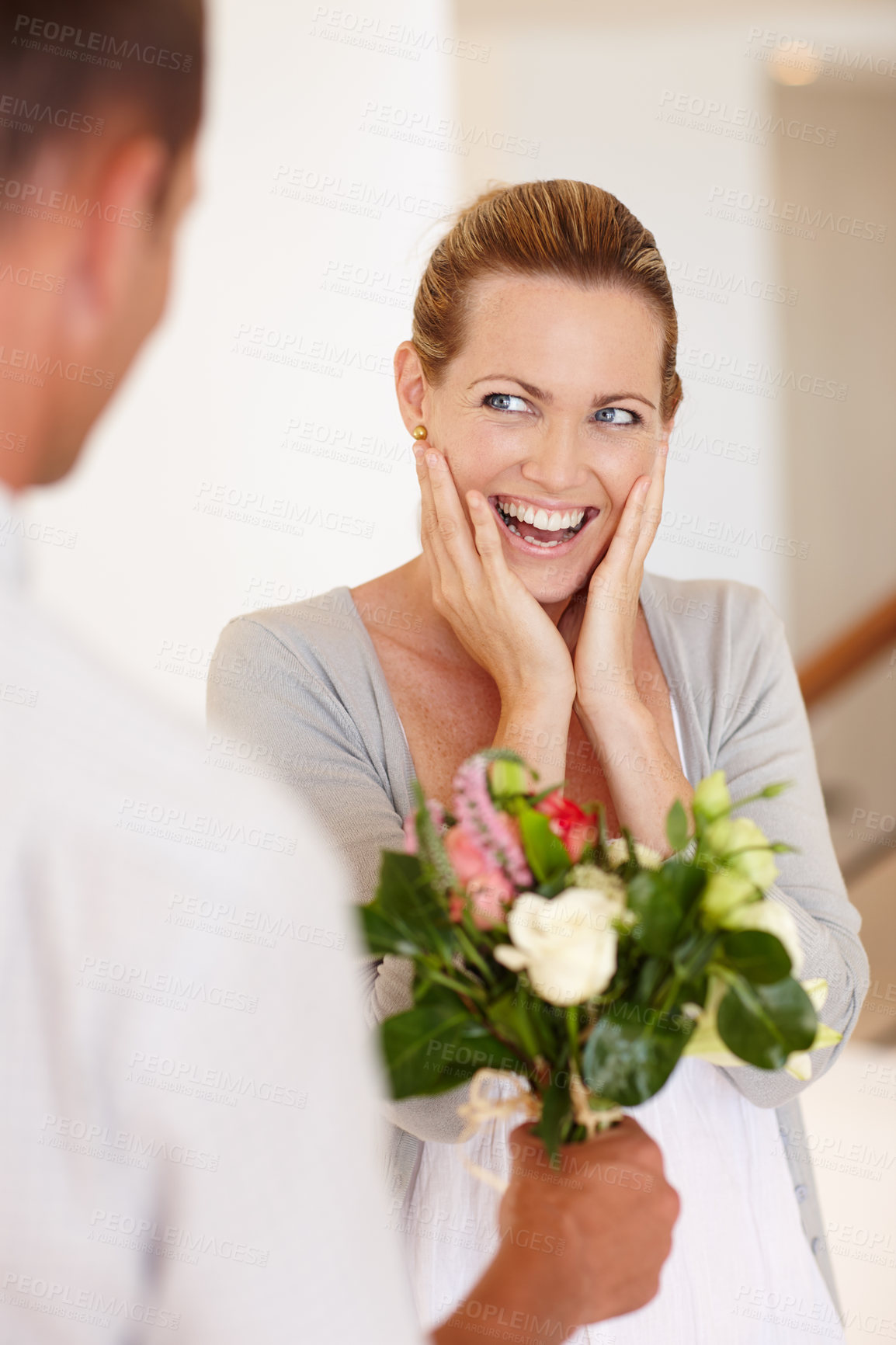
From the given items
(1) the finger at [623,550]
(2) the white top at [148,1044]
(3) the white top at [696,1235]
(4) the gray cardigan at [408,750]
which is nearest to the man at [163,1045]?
(2) the white top at [148,1044]

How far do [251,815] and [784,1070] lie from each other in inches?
33.9

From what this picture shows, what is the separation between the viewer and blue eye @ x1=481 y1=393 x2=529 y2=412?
136 centimetres

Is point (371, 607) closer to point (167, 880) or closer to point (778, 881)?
point (778, 881)

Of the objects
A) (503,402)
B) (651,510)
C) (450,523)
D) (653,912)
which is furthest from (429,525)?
(653,912)

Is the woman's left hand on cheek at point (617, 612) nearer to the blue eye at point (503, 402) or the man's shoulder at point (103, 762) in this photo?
the blue eye at point (503, 402)

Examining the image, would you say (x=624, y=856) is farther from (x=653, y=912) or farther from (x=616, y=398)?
(x=616, y=398)

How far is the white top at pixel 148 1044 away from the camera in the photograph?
1.35 feet

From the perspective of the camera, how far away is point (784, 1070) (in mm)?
1117

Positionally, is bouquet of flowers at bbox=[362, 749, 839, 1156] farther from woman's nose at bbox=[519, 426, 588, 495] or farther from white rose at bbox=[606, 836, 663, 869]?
woman's nose at bbox=[519, 426, 588, 495]

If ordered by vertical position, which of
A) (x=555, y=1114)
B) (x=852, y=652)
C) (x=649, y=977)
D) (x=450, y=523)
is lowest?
(x=852, y=652)

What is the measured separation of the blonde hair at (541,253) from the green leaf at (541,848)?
78 cm

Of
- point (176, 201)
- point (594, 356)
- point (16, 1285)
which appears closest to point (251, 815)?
point (16, 1285)

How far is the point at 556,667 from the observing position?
51.6 inches

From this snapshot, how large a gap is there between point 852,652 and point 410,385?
4.25 ft
